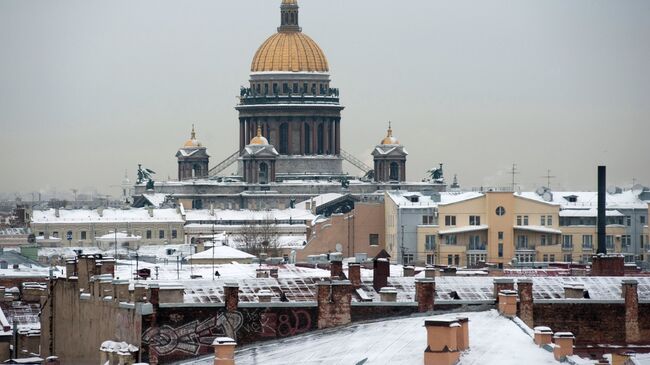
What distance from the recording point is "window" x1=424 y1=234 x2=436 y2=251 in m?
137

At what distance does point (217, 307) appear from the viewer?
51.9 m

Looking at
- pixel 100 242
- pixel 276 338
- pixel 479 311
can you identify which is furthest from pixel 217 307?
pixel 100 242

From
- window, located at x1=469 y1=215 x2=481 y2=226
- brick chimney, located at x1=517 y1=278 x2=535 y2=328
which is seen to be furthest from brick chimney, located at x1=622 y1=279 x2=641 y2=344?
window, located at x1=469 y1=215 x2=481 y2=226

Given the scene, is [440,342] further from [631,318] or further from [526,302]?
[631,318]

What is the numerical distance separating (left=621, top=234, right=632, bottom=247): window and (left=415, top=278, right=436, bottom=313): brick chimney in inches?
3394

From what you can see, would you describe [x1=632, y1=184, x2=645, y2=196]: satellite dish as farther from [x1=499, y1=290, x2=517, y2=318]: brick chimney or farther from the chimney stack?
[x1=499, y1=290, x2=517, y2=318]: brick chimney

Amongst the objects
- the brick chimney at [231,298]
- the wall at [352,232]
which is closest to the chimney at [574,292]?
the brick chimney at [231,298]

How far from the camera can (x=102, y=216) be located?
181500 millimetres

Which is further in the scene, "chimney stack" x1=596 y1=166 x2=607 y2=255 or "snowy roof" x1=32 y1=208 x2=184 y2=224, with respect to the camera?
"snowy roof" x1=32 y1=208 x2=184 y2=224

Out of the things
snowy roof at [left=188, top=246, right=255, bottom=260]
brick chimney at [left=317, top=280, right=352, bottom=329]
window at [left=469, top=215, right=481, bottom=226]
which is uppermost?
window at [left=469, top=215, right=481, bottom=226]

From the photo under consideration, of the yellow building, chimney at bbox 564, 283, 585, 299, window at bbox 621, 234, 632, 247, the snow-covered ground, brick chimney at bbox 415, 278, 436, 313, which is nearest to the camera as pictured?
the snow-covered ground

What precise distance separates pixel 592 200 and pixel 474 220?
1025 cm

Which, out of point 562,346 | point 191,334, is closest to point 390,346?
point 562,346

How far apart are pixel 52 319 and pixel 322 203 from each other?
137 metres
